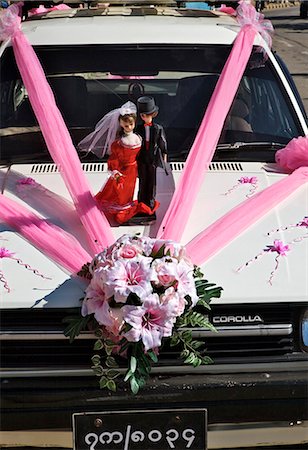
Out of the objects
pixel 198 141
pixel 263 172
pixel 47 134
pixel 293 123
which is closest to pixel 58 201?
pixel 47 134

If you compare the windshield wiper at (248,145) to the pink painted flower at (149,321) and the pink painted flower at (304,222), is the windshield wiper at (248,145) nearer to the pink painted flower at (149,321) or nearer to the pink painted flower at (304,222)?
the pink painted flower at (304,222)

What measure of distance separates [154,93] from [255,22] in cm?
78

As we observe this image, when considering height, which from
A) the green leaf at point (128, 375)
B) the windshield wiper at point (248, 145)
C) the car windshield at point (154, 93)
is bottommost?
the green leaf at point (128, 375)

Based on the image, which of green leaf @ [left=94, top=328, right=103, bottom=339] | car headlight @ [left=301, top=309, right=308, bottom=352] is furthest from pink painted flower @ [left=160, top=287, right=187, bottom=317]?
car headlight @ [left=301, top=309, right=308, bottom=352]

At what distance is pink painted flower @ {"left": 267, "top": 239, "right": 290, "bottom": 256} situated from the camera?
2959 millimetres

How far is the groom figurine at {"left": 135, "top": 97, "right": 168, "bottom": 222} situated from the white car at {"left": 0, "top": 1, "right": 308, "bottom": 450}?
0.16 meters

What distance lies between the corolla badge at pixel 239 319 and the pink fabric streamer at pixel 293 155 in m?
1.21

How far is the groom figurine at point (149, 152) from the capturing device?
334 centimetres

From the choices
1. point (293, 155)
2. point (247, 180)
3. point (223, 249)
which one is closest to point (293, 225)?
point (223, 249)

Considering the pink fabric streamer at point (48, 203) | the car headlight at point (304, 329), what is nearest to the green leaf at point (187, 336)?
the car headlight at point (304, 329)

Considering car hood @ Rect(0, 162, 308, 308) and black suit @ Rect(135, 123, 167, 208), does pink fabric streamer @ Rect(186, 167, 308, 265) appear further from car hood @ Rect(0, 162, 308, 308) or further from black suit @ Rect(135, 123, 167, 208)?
black suit @ Rect(135, 123, 167, 208)

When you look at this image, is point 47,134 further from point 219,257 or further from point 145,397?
point 145,397

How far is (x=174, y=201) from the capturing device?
335cm

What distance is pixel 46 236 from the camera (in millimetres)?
3105
